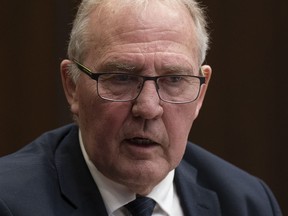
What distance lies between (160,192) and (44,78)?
1.03 metres

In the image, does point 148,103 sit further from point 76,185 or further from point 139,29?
point 76,185

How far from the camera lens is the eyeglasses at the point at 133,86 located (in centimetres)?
191

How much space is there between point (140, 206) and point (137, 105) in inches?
11.5

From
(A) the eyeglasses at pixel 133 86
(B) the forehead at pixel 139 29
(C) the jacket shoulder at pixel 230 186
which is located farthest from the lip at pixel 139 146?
(C) the jacket shoulder at pixel 230 186

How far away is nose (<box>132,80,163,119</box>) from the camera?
1858 mm

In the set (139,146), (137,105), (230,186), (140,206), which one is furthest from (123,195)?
(230,186)

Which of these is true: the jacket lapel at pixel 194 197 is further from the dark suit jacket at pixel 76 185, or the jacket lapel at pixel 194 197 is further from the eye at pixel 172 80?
the eye at pixel 172 80

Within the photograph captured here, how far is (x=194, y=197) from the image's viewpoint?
7.13 feet

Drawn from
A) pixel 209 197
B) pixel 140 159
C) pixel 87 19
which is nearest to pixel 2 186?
pixel 140 159

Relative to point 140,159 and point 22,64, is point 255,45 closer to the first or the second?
point 22,64

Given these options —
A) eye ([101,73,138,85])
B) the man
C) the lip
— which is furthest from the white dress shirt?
eye ([101,73,138,85])

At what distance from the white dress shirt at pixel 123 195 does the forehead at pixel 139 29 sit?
0.33 meters

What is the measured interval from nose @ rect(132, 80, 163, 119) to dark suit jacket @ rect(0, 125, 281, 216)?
27cm

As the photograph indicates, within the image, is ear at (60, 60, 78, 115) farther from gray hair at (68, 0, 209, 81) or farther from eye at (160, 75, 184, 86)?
eye at (160, 75, 184, 86)
